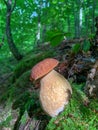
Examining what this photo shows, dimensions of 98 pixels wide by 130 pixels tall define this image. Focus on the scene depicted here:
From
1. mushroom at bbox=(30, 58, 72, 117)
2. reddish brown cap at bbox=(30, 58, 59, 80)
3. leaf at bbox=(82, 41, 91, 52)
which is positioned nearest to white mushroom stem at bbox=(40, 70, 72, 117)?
mushroom at bbox=(30, 58, 72, 117)

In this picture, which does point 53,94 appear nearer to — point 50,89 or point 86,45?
point 50,89

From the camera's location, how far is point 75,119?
2.34m

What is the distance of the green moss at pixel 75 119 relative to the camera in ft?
7.52

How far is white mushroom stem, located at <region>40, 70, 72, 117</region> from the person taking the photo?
228 centimetres

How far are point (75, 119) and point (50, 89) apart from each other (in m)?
0.44

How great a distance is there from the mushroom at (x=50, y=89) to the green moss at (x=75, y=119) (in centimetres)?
8

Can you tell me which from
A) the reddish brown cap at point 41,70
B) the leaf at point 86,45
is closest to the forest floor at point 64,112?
the leaf at point 86,45

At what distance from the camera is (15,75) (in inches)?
220

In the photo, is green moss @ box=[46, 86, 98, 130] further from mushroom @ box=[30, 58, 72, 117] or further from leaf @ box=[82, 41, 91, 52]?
leaf @ box=[82, 41, 91, 52]

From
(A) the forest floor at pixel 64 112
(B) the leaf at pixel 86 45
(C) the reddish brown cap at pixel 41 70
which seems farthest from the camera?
(B) the leaf at pixel 86 45

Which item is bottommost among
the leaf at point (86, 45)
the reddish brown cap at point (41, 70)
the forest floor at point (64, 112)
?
the forest floor at point (64, 112)

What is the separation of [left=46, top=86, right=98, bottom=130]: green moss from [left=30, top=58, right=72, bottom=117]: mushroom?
8 cm

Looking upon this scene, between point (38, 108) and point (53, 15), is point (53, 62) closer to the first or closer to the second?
point (38, 108)

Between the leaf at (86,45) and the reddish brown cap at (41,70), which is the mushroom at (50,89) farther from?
the leaf at (86,45)
